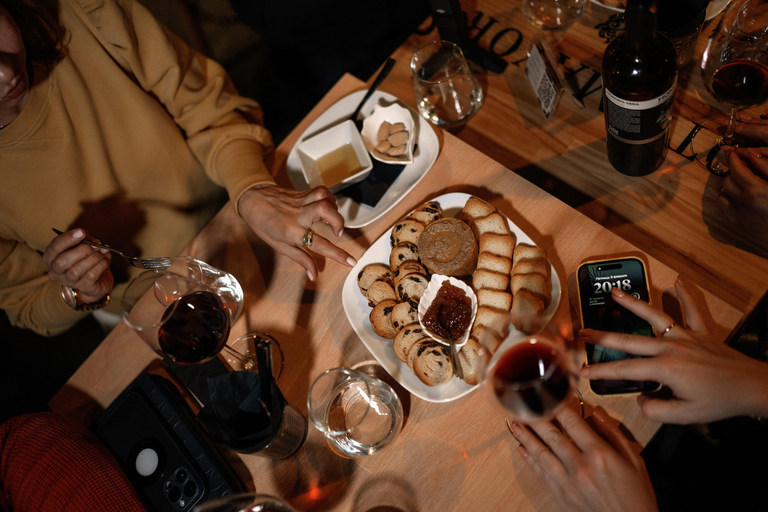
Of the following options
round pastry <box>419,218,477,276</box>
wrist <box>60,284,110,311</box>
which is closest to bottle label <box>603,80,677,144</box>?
round pastry <box>419,218,477,276</box>

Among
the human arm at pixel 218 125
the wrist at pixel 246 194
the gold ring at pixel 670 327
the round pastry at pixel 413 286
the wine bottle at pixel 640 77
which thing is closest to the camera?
the wine bottle at pixel 640 77

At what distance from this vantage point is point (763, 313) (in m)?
1.64

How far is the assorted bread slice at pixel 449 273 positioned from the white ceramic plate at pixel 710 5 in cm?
79

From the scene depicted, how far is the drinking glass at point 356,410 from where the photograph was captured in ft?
3.94

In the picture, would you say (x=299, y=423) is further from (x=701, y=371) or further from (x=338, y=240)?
(x=701, y=371)

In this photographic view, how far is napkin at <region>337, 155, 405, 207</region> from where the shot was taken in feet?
4.98

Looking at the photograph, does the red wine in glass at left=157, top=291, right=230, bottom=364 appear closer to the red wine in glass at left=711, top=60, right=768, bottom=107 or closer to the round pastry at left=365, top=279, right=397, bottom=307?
the round pastry at left=365, top=279, right=397, bottom=307

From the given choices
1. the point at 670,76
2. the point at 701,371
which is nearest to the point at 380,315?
the point at 701,371

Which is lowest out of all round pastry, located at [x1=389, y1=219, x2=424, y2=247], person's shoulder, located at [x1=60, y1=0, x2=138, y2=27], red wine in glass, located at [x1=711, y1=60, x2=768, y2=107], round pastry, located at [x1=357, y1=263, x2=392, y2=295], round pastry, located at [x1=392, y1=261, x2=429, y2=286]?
round pastry, located at [x1=357, y1=263, x2=392, y2=295]

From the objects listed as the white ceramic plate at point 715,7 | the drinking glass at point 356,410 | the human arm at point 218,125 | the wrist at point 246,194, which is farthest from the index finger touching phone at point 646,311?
the wrist at point 246,194

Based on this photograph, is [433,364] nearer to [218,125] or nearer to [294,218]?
[294,218]

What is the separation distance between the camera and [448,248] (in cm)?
130

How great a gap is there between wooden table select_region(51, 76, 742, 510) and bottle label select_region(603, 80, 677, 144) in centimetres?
24

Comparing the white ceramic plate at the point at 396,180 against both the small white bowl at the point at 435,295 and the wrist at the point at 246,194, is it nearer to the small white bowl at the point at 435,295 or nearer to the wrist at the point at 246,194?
the wrist at the point at 246,194
